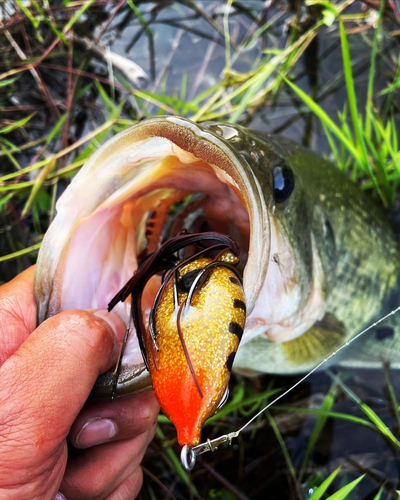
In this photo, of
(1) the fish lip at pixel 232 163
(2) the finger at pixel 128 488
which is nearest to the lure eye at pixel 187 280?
(1) the fish lip at pixel 232 163

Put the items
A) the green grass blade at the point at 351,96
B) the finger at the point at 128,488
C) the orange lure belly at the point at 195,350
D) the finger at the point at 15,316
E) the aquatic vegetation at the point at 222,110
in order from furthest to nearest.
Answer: the aquatic vegetation at the point at 222,110, the green grass blade at the point at 351,96, the finger at the point at 128,488, the finger at the point at 15,316, the orange lure belly at the point at 195,350

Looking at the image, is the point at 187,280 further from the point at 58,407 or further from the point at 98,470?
the point at 98,470

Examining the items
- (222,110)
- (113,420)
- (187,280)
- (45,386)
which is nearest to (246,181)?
(187,280)

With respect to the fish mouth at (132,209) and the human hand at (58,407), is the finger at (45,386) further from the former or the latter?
the fish mouth at (132,209)

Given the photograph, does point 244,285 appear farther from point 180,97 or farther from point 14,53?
point 14,53

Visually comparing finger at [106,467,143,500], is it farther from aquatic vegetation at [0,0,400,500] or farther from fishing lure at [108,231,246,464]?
fishing lure at [108,231,246,464]

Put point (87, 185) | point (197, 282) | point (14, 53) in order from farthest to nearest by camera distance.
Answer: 1. point (14, 53)
2. point (87, 185)
3. point (197, 282)

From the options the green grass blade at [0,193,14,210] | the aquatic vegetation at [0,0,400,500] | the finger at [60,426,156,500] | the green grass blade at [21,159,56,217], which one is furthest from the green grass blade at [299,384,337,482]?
the green grass blade at [0,193,14,210]

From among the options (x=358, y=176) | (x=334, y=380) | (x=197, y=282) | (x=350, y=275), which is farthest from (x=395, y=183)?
(x=197, y=282)
